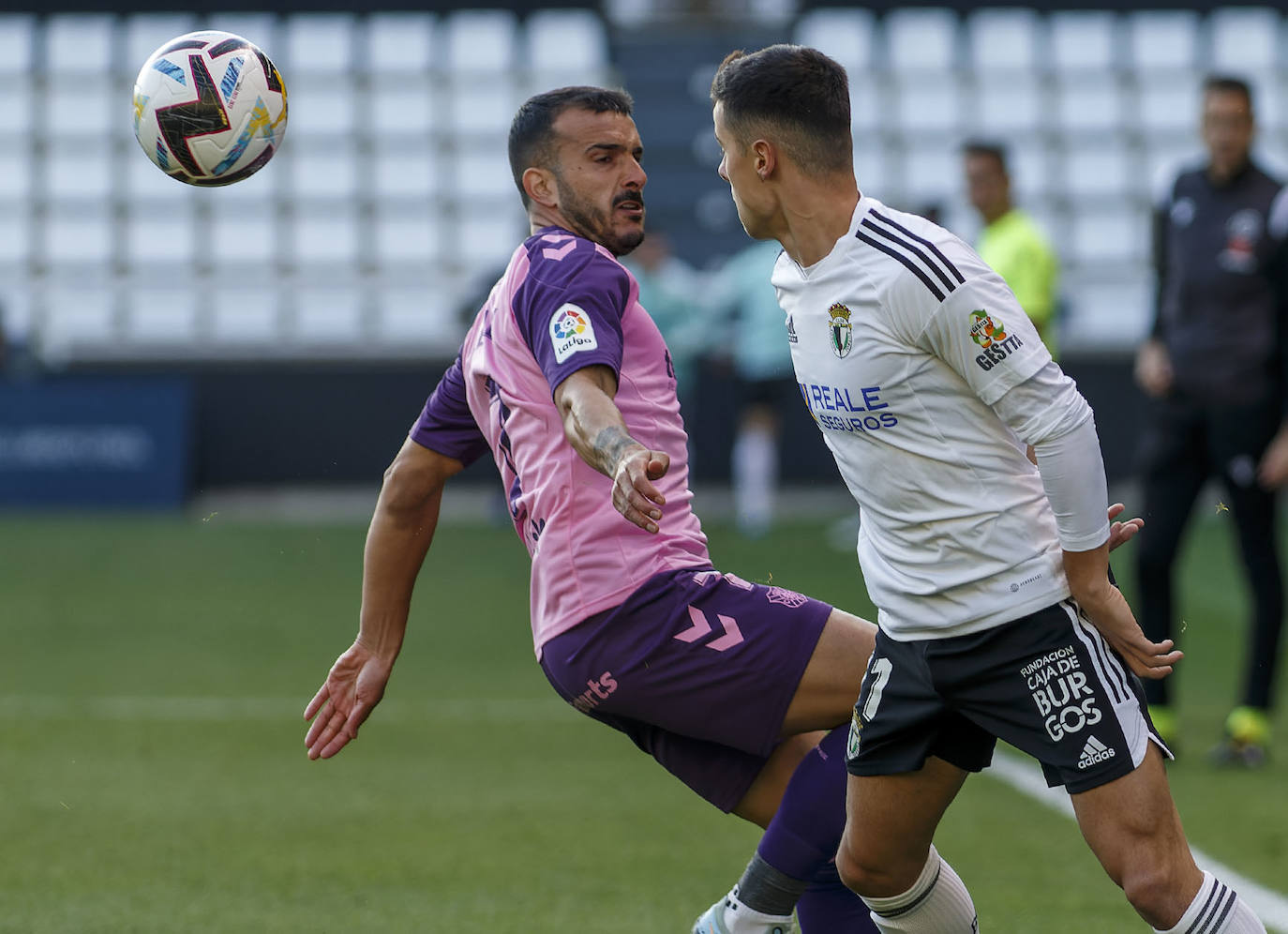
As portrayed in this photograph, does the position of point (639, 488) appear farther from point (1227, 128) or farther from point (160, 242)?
point (160, 242)

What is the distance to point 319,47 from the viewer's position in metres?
23.9

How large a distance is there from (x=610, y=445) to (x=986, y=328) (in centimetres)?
65

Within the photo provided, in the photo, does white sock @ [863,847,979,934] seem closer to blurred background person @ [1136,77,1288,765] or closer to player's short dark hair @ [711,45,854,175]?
player's short dark hair @ [711,45,854,175]

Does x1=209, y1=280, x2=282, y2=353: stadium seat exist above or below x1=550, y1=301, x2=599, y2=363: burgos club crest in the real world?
below

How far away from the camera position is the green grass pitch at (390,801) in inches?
185

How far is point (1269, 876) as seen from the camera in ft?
16.2

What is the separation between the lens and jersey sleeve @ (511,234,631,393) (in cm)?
320

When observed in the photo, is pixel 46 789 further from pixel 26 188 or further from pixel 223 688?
pixel 26 188

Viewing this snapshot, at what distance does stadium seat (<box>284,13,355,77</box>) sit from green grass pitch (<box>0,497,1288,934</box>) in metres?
14.2

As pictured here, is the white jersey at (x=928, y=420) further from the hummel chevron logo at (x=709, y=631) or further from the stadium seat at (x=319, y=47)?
the stadium seat at (x=319, y=47)

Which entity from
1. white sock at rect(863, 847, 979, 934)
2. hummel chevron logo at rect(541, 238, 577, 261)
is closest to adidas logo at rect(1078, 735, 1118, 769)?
white sock at rect(863, 847, 979, 934)

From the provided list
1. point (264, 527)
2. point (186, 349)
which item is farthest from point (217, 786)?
point (186, 349)

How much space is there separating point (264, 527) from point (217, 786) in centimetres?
980

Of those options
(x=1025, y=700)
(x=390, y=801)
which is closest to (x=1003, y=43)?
(x=390, y=801)
